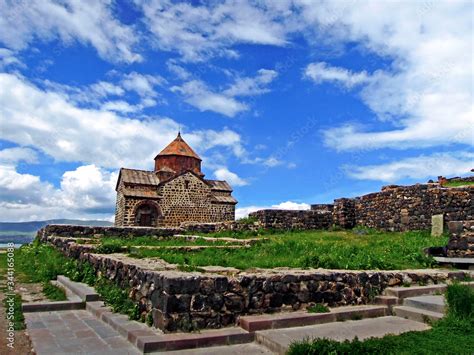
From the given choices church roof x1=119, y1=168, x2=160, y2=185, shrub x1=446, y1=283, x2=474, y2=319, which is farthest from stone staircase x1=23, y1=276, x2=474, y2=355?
church roof x1=119, y1=168, x2=160, y2=185

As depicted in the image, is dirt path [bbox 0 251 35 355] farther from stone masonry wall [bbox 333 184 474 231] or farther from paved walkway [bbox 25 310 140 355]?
stone masonry wall [bbox 333 184 474 231]

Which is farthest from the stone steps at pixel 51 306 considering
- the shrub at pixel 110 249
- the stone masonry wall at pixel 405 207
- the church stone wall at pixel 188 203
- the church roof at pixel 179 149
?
the church roof at pixel 179 149

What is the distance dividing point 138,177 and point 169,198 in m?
2.81

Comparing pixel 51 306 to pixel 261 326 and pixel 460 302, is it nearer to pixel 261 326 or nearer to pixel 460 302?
pixel 261 326

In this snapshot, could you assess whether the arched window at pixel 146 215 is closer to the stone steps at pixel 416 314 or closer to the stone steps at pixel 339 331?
the stone steps at pixel 416 314

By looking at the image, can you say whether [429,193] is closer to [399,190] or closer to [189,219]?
[399,190]

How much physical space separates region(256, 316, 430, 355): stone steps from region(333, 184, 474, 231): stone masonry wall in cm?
869

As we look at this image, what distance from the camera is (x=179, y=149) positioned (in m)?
34.2

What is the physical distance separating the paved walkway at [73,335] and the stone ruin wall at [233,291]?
554 mm

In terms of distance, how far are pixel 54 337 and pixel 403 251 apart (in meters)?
7.91

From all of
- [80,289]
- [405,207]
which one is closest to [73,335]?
[80,289]

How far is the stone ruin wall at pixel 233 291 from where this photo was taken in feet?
15.9

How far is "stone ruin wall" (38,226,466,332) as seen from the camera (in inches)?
191

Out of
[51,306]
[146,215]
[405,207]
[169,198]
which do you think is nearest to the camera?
[51,306]
